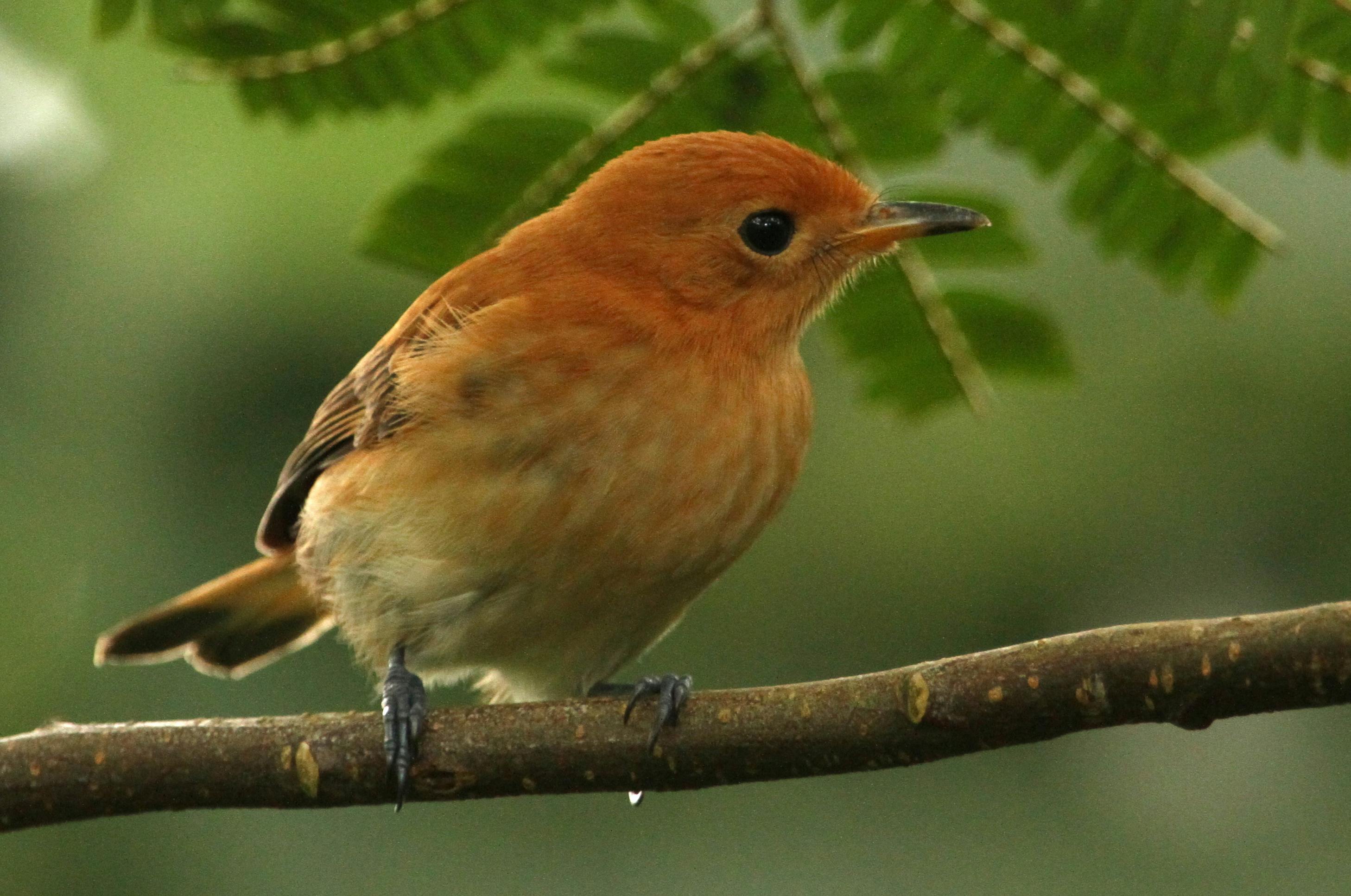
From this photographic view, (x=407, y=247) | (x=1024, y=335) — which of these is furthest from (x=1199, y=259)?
(x=407, y=247)

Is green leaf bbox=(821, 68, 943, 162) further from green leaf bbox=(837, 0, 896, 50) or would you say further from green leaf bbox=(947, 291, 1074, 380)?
green leaf bbox=(947, 291, 1074, 380)

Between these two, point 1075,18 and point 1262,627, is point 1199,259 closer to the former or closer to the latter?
point 1075,18

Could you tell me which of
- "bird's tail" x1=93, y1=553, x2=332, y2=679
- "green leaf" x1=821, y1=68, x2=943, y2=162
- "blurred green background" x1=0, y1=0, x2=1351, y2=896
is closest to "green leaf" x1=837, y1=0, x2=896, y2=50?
"green leaf" x1=821, y1=68, x2=943, y2=162

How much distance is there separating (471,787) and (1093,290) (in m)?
3.59

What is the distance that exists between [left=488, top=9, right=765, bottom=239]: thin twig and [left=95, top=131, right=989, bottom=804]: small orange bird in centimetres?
41

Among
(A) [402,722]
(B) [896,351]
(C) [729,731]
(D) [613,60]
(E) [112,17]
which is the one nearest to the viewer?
(E) [112,17]

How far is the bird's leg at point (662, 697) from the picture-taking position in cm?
298

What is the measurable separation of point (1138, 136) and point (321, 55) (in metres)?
1.58

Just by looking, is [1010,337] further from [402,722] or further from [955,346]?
[402,722]

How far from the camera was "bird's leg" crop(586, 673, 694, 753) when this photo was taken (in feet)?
9.79

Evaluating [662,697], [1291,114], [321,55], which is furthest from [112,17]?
[1291,114]

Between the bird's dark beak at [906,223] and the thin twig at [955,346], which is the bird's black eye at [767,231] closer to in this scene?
the bird's dark beak at [906,223]

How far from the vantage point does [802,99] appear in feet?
10.5

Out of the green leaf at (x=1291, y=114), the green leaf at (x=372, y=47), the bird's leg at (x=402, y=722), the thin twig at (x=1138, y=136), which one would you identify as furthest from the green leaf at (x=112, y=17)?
the green leaf at (x=1291, y=114)
